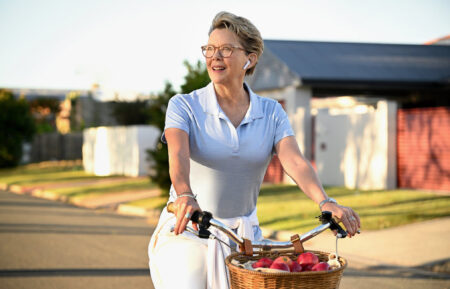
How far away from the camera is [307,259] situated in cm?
268

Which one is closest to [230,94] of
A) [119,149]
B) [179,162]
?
[179,162]

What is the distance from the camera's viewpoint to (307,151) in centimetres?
2073

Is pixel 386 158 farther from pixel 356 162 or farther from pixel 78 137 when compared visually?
pixel 78 137

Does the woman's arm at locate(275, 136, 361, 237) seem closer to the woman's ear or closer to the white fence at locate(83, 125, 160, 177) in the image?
the woman's ear

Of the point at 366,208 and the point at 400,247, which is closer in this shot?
the point at 400,247

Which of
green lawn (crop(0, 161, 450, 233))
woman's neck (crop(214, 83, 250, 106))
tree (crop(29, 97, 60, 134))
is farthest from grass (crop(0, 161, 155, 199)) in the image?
tree (crop(29, 97, 60, 134))

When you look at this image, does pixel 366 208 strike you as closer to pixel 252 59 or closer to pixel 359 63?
pixel 359 63

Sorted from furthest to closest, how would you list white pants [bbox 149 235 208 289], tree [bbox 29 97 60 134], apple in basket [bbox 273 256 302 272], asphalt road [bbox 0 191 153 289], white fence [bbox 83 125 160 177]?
tree [bbox 29 97 60 134]
white fence [bbox 83 125 160 177]
asphalt road [bbox 0 191 153 289]
white pants [bbox 149 235 208 289]
apple in basket [bbox 273 256 302 272]

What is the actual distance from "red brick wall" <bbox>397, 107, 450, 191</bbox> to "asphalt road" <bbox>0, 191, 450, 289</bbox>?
24.5ft

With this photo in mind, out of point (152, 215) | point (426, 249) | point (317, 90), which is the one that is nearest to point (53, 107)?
point (317, 90)

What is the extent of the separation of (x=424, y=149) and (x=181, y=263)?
1478 centimetres

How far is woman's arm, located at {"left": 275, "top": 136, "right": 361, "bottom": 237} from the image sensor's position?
2908 millimetres

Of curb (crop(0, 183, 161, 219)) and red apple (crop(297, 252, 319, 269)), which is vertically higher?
red apple (crop(297, 252, 319, 269))

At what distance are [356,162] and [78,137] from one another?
94.7 ft
